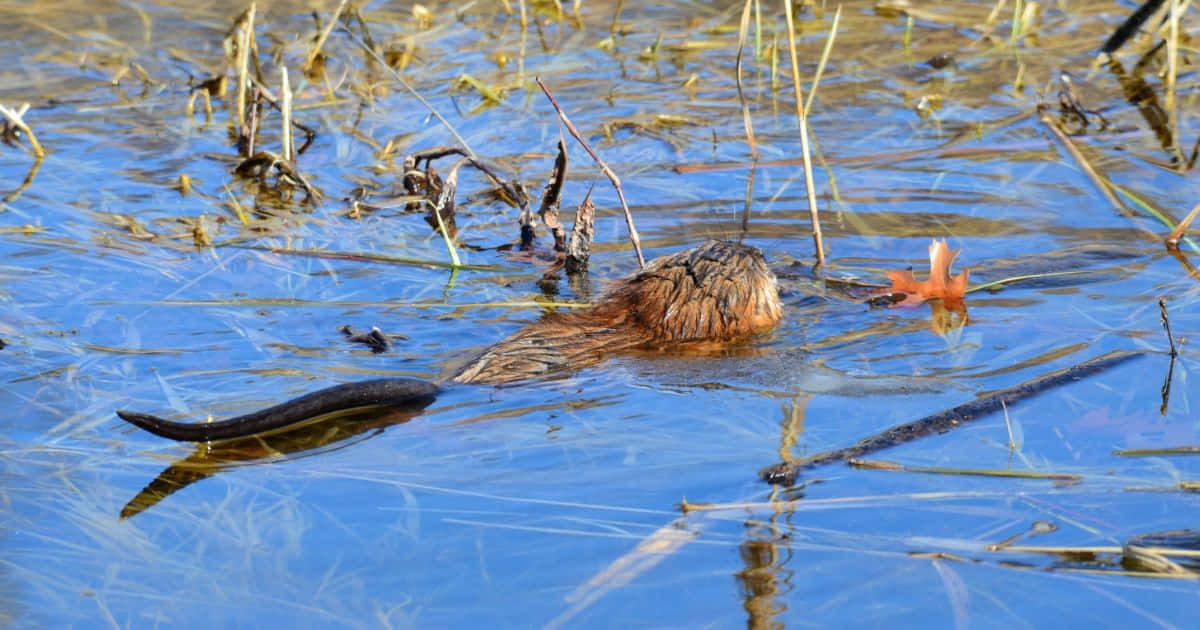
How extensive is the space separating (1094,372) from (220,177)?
3812 mm

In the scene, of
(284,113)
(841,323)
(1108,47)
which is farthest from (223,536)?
(1108,47)

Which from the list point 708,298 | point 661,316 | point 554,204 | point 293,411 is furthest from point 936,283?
point 293,411

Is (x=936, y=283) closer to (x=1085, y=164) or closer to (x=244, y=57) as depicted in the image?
(x=1085, y=164)

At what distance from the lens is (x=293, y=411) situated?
360 centimetres

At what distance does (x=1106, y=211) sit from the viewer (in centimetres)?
563

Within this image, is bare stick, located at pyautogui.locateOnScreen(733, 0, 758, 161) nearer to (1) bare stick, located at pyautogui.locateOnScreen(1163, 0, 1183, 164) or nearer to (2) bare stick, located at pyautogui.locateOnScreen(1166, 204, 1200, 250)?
(2) bare stick, located at pyautogui.locateOnScreen(1166, 204, 1200, 250)

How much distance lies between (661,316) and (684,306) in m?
0.08

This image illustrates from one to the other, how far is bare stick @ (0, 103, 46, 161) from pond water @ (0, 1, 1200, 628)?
0.07 meters

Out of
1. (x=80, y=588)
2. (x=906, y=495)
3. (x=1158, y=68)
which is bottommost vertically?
(x=80, y=588)

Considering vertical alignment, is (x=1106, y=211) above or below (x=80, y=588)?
above

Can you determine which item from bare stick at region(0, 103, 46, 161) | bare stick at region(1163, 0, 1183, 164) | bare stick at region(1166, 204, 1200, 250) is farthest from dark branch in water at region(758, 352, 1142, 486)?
bare stick at region(0, 103, 46, 161)

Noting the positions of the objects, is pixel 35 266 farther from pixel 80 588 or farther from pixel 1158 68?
pixel 1158 68

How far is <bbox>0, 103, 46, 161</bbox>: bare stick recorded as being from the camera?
613 centimetres

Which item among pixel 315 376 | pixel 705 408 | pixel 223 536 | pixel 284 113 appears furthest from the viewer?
pixel 284 113
